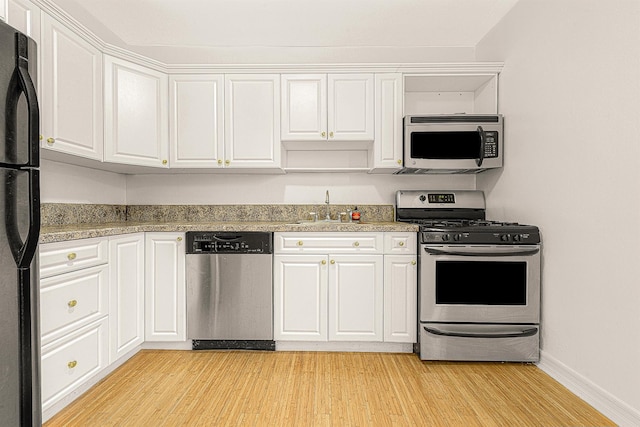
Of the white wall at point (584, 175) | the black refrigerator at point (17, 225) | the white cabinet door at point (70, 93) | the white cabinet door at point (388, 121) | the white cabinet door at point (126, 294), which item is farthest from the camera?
the white cabinet door at point (388, 121)

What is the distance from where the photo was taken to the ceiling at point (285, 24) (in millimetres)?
2727

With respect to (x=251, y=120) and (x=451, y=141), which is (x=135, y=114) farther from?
(x=451, y=141)

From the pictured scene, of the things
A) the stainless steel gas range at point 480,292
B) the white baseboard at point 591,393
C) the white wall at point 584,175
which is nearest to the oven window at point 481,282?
the stainless steel gas range at point 480,292

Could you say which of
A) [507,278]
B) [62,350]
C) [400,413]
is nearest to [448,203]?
[507,278]

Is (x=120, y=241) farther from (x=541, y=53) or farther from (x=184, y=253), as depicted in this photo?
(x=541, y=53)

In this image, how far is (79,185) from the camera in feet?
8.95

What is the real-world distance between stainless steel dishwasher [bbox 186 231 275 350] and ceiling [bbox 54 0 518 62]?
1.70 m

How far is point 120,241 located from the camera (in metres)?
2.33

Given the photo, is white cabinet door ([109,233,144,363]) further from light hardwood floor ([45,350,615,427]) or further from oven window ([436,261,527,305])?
oven window ([436,261,527,305])

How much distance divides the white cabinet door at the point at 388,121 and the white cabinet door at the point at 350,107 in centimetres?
6

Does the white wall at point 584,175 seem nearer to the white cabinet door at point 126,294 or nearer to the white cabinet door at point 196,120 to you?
the white cabinet door at point 196,120

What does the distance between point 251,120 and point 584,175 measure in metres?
2.24

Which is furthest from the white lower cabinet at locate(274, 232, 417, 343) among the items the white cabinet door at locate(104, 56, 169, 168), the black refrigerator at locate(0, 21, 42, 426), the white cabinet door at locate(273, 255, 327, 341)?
the black refrigerator at locate(0, 21, 42, 426)

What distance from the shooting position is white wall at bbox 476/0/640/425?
1.71m
